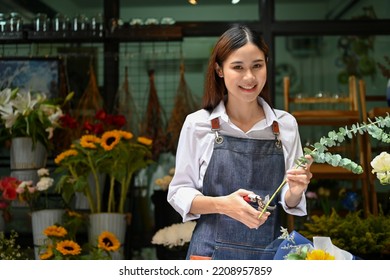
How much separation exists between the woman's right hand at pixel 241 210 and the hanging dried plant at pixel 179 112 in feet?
10.0

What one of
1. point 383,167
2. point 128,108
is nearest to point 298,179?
point 383,167

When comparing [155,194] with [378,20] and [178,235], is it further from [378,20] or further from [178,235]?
[378,20]

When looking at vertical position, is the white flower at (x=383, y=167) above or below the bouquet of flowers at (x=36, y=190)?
above

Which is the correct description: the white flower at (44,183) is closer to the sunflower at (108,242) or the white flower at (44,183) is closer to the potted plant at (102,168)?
the potted plant at (102,168)

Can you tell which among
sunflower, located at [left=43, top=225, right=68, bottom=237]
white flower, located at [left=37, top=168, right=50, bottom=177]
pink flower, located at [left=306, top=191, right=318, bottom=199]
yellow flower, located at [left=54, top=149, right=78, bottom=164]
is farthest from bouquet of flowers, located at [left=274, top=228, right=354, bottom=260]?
pink flower, located at [left=306, top=191, right=318, bottom=199]

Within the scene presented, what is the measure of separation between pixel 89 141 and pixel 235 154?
2.22 meters

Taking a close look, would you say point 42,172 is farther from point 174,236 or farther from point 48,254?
point 174,236

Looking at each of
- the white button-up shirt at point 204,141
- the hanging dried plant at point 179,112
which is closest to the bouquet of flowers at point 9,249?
the hanging dried plant at point 179,112

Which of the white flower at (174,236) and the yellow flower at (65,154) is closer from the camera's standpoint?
the white flower at (174,236)

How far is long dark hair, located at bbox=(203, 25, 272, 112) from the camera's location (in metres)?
2.88

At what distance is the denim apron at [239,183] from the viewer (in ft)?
9.50

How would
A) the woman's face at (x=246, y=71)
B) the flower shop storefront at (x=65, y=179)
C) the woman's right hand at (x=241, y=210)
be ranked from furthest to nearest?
the flower shop storefront at (x=65, y=179), the woman's face at (x=246, y=71), the woman's right hand at (x=241, y=210)

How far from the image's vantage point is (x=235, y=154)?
292cm

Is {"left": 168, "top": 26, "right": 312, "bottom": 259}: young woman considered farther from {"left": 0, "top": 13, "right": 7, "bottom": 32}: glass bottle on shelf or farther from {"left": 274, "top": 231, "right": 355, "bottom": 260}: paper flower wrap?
{"left": 0, "top": 13, "right": 7, "bottom": 32}: glass bottle on shelf
